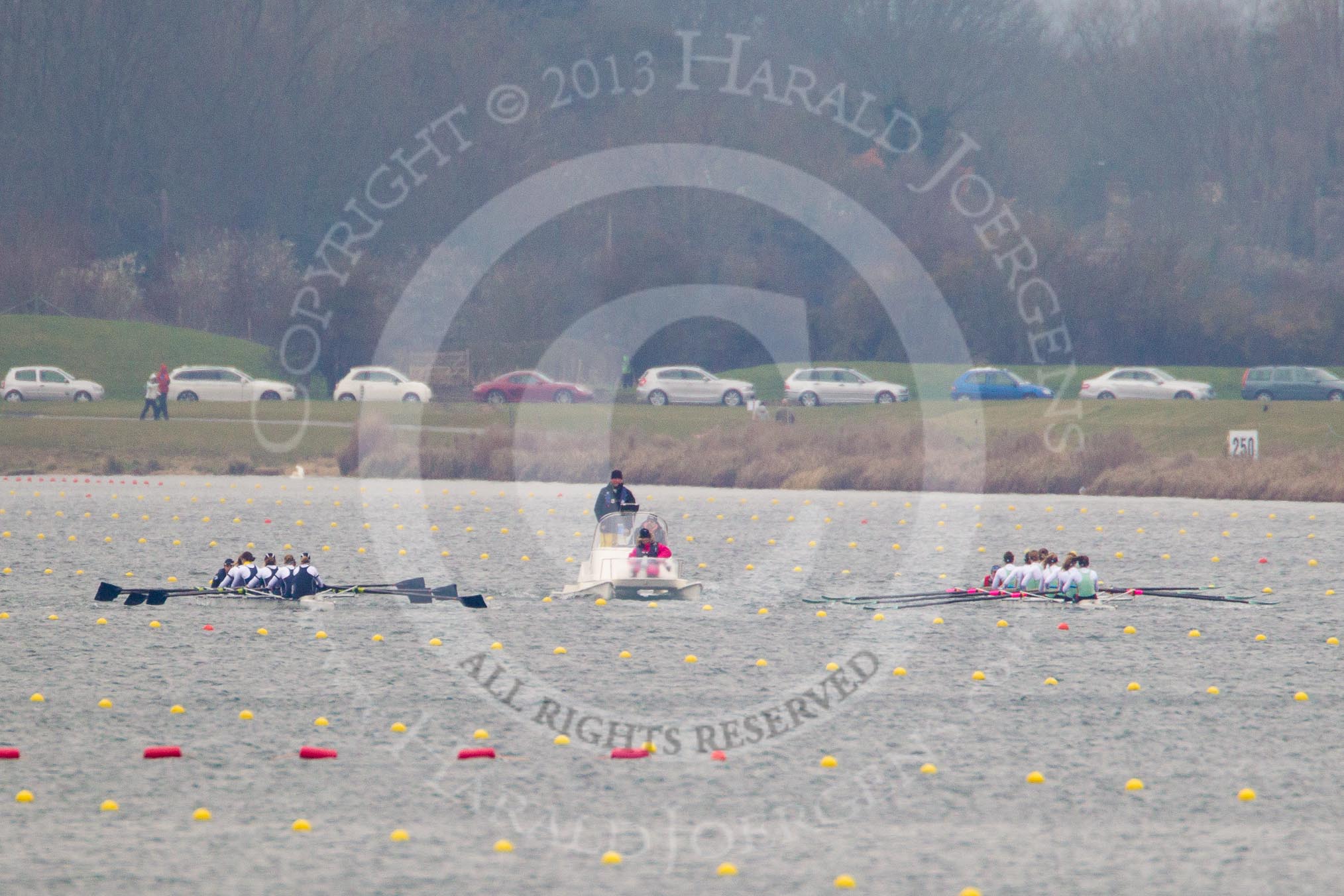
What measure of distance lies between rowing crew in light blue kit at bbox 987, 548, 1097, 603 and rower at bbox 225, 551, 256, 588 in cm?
841

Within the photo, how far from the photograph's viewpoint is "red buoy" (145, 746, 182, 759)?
11.9m

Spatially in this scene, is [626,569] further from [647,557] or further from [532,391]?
[532,391]

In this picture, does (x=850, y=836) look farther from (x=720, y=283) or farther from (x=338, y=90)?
(x=338, y=90)

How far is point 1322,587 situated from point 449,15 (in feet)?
239

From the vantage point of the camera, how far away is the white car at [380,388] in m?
53.5

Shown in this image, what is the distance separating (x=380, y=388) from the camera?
53.9 meters

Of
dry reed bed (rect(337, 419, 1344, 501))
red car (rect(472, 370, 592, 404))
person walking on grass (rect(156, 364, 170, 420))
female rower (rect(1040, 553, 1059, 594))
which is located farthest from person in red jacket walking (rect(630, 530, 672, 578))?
red car (rect(472, 370, 592, 404))

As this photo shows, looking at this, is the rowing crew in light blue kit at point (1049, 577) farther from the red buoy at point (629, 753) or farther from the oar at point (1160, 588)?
the red buoy at point (629, 753)

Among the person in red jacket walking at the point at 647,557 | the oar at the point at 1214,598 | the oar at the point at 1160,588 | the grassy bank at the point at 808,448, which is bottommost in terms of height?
the oar at the point at 1214,598

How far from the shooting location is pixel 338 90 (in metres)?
82.1

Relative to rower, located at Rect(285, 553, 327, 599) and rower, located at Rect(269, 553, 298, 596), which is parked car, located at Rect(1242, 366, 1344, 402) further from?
rower, located at Rect(269, 553, 298, 596)

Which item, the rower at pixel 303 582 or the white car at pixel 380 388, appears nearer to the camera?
the rower at pixel 303 582

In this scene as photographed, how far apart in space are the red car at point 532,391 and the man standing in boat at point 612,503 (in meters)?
32.5

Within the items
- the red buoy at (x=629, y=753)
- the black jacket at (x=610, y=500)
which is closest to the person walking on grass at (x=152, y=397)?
the black jacket at (x=610, y=500)
